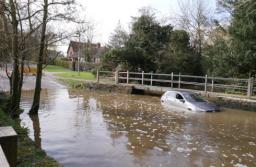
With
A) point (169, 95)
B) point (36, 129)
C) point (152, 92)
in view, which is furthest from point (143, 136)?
point (152, 92)

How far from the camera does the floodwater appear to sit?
10617 mm

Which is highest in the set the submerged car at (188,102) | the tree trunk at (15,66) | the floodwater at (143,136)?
the tree trunk at (15,66)

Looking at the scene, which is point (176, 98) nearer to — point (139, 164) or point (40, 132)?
point (40, 132)

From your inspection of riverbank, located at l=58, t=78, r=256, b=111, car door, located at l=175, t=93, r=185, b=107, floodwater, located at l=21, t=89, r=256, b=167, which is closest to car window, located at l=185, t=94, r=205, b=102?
car door, located at l=175, t=93, r=185, b=107

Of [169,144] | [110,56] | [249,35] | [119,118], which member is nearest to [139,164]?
[169,144]

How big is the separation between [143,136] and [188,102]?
8680mm

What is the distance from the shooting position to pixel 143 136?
13.9 m

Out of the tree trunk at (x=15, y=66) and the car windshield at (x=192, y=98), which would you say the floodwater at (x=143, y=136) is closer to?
the tree trunk at (x=15, y=66)

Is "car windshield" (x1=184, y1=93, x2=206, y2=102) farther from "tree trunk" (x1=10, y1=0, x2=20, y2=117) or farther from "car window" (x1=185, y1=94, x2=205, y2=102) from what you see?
"tree trunk" (x1=10, y1=0, x2=20, y2=117)

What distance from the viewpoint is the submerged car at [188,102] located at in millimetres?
21406

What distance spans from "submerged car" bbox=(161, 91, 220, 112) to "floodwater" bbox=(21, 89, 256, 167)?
2.64 ft

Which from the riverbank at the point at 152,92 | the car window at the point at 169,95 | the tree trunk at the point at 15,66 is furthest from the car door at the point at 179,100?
the tree trunk at the point at 15,66

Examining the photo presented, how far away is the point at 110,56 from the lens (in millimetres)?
37625

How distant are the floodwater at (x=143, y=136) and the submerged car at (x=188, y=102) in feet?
2.64
